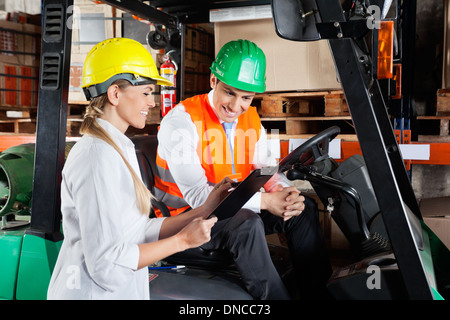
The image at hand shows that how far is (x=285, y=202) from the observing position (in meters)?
2.45

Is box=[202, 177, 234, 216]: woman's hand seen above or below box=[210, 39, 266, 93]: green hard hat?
below

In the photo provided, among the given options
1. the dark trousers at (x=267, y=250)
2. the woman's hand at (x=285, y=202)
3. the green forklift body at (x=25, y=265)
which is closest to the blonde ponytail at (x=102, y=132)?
the dark trousers at (x=267, y=250)

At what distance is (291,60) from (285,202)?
6.35ft

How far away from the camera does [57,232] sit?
231 cm

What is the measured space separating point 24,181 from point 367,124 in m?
1.94

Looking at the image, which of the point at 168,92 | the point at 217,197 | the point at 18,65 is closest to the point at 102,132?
the point at 217,197

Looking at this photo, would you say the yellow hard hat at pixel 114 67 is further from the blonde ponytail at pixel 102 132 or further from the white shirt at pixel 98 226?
the white shirt at pixel 98 226

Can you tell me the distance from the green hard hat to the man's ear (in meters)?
1.03

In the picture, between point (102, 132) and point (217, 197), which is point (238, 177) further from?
point (102, 132)

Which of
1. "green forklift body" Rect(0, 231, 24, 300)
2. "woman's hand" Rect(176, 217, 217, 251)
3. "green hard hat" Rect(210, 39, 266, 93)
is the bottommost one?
"green forklift body" Rect(0, 231, 24, 300)

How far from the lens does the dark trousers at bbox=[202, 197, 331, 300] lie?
2.29m

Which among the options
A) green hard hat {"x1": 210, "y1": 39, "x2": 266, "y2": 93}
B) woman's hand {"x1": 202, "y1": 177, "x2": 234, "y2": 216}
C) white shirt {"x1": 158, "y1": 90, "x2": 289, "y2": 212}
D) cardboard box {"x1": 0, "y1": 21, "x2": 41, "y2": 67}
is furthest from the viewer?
cardboard box {"x1": 0, "y1": 21, "x2": 41, "y2": 67}

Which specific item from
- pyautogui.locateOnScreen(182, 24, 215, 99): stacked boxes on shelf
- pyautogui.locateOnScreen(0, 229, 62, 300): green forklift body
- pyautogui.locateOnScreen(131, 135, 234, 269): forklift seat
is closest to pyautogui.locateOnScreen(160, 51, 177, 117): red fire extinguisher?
pyautogui.locateOnScreen(182, 24, 215, 99): stacked boxes on shelf

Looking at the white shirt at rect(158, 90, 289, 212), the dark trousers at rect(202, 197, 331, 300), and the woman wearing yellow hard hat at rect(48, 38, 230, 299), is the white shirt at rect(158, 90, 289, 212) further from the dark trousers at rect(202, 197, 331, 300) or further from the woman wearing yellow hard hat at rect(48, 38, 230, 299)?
the woman wearing yellow hard hat at rect(48, 38, 230, 299)
